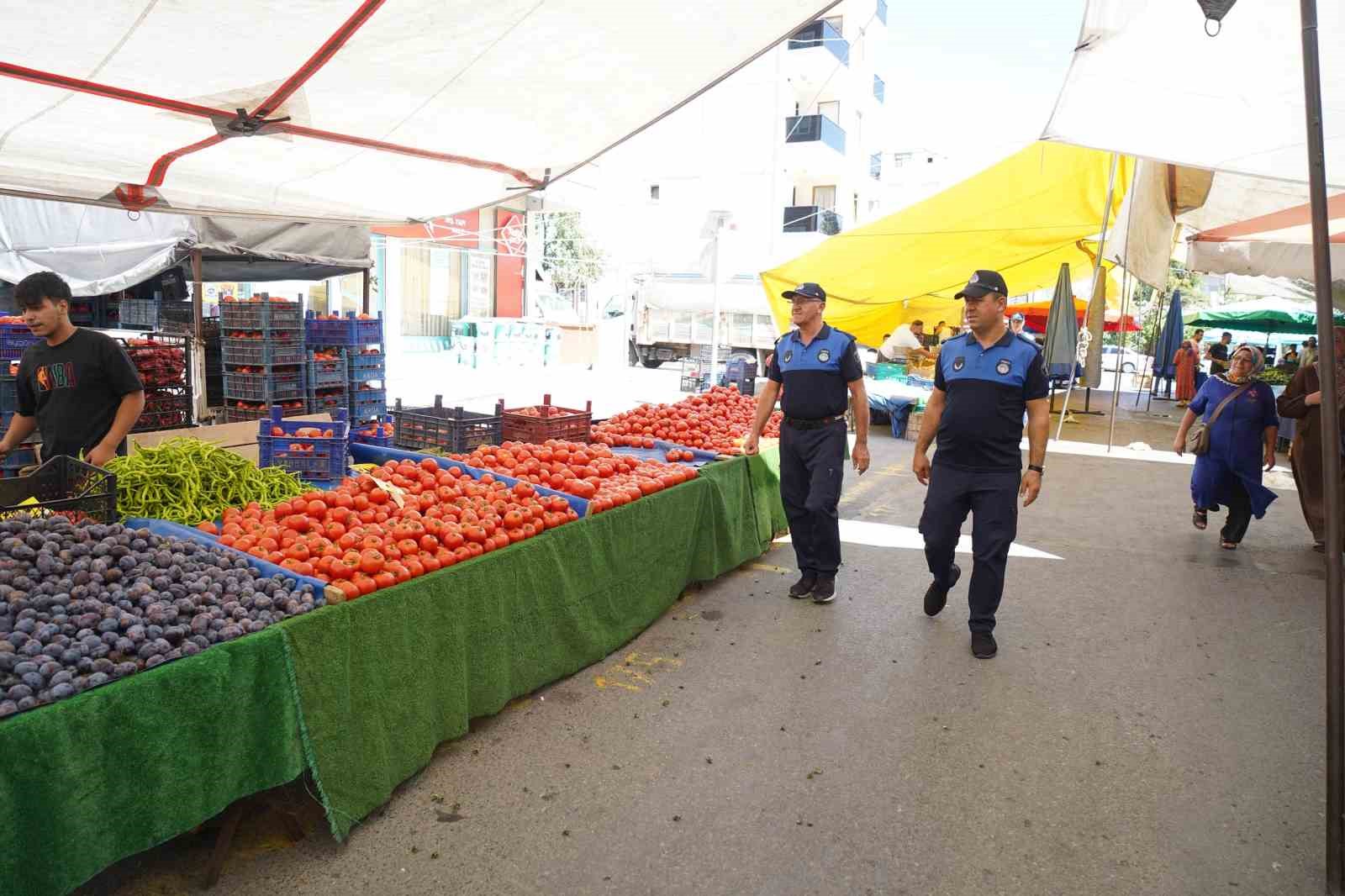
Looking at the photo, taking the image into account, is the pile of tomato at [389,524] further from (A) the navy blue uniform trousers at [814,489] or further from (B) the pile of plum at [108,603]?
(A) the navy blue uniform trousers at [814,489]

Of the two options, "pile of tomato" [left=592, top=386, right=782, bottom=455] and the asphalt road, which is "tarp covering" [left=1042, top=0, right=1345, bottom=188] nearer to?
the asphalt road

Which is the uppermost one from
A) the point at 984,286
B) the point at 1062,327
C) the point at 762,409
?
the point at 1062,327

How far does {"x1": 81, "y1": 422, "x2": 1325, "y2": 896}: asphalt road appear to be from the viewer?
3086 mm

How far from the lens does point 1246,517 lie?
7.96m

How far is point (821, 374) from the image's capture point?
581 cm

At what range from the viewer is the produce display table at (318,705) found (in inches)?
94.2

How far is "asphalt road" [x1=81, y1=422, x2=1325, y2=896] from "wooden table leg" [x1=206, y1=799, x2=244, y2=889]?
0.22 ft

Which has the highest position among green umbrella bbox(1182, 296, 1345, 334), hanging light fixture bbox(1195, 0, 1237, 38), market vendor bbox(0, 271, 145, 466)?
green umbrella bbox(1182, 296, 1345, 334)

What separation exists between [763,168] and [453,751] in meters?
28.2

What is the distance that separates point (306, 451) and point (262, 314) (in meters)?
A: 4.60

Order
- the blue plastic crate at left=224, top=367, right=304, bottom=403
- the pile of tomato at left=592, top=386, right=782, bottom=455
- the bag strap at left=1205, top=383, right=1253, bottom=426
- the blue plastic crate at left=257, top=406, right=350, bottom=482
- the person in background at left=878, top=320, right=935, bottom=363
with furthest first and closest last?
1. the person in background at left=878, top=320, right=935, bottom=363
2. the blue plastic crate at left=224, top=367, right=304, bottom=403
3. the bag strap at left=1205, top=383, right=1253, bottom=426
4. the pile of tomato at left=592, top=386, right=782, bottom=455
5. the blue plastic crate at left=257, top=406, right=350, bottom=482

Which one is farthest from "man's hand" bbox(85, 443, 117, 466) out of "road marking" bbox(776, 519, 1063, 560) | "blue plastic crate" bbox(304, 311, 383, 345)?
"blue plastic crate" bbox(304, 311, 383, 345)

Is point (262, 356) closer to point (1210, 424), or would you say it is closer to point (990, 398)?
point (990, 398)

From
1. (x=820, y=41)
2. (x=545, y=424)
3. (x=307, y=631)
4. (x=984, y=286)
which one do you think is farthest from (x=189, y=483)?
(x=820, y=41)
